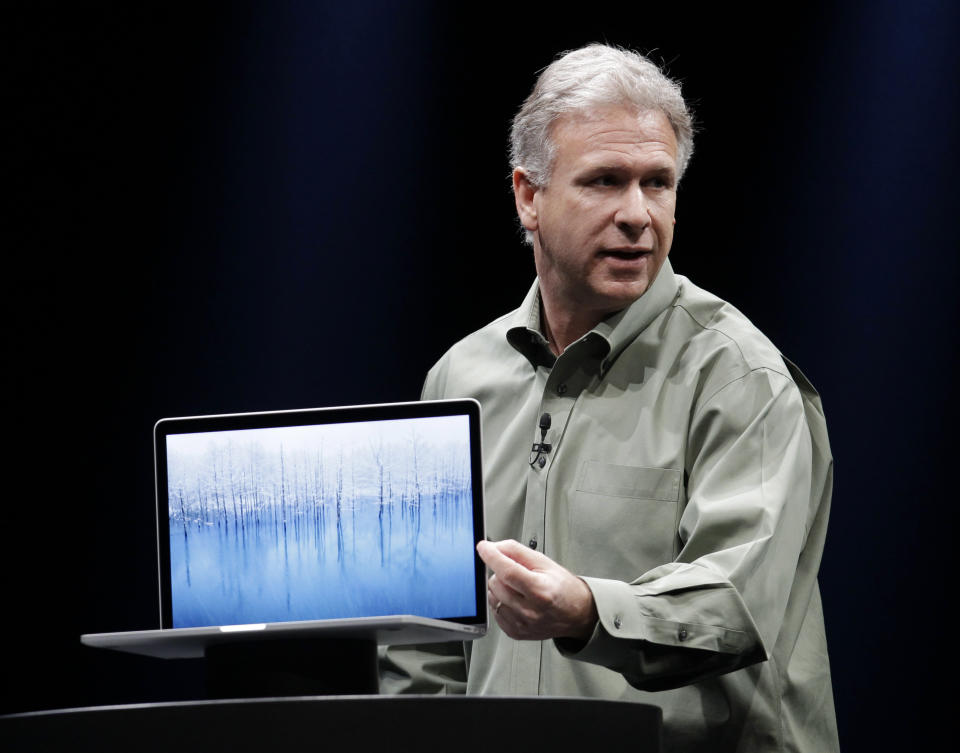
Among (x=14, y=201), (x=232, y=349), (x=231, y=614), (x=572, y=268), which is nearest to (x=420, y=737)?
(x=231, y=614)

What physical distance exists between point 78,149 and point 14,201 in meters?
0.17

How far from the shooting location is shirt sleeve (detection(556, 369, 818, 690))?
4.73 feet

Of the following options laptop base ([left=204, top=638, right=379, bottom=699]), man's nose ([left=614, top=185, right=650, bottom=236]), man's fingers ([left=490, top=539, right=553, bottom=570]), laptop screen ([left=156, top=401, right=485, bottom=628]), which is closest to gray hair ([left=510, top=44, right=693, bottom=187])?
man's nose ([left=614, top=185, right=650, bottom=236])

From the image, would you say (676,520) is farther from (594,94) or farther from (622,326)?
(594,94)

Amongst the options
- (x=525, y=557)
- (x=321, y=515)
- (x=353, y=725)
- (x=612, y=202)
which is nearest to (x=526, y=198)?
(x=612, y=202)

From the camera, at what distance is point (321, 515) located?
1.57m

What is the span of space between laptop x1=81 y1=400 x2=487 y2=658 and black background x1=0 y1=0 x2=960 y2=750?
127 centimetres

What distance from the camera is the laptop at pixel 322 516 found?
1.54 metres

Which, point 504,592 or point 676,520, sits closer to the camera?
point 504,592

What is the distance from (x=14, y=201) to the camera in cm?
280

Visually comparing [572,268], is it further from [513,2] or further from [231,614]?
[513,2]

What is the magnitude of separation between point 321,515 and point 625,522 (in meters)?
0.40

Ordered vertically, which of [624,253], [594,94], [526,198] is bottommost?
[624,253]

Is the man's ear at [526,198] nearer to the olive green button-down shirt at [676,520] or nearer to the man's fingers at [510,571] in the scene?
the olive green button-down shirt at [676,520]
